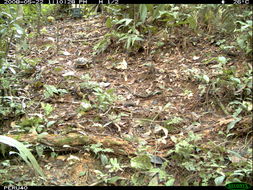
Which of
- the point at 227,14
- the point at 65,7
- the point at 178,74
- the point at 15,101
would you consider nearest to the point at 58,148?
the point at 15,101

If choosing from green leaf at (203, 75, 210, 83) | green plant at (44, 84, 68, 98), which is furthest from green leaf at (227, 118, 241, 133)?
green plant at (44, 84, 68, 98)

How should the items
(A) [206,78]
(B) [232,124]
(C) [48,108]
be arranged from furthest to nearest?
1. (C) [48,108]
2. (A) [206,78]
3. (B) [232,124]

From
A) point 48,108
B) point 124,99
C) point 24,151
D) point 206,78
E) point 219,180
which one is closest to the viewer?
point 219,180

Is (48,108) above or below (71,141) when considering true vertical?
above

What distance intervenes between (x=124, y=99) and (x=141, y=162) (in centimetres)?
121

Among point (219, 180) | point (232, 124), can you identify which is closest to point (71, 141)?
point (219, 180)

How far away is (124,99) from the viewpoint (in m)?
3.26

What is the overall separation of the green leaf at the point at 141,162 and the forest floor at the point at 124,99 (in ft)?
0.36

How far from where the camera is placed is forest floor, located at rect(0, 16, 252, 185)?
2.36 meters

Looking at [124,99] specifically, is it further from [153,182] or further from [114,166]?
[153,182]

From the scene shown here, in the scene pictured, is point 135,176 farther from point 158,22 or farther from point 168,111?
point 158,22

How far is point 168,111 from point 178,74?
2.35 feet

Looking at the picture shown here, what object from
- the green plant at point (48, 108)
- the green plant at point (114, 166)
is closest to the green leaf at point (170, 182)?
the green plant at point (114, 166)

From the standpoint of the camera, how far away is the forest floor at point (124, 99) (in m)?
2.36
